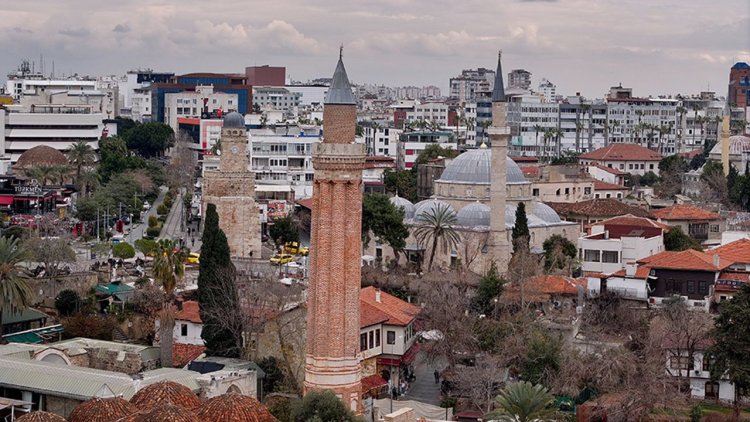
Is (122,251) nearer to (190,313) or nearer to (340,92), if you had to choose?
(190,313)

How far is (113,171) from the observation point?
91.0 m

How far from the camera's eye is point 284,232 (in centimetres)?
6700

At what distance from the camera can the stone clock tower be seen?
61719 mm

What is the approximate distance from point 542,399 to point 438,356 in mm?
11850

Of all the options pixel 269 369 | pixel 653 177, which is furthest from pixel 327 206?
pixel 653 177

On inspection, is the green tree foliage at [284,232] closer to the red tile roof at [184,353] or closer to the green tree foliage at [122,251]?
the green tree foliage at [122,251]

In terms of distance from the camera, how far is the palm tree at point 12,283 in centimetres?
4131

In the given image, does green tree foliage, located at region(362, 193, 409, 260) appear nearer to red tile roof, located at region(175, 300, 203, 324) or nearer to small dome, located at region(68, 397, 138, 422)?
red tile roof, located at region(175, 300, 203, 324)

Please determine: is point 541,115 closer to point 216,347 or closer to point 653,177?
point 653,177

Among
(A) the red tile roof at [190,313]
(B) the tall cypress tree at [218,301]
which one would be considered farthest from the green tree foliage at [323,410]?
(A) the red tile roof at [190,313]

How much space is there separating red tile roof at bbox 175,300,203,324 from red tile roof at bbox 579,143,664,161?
69.6 meters

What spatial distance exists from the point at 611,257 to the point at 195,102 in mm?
91654

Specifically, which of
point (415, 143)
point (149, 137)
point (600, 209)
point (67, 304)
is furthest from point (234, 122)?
point (149, 137)

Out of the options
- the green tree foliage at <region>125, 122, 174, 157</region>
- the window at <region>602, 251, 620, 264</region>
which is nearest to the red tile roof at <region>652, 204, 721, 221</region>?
the window at <region>602, 251, 620, 264</region>
